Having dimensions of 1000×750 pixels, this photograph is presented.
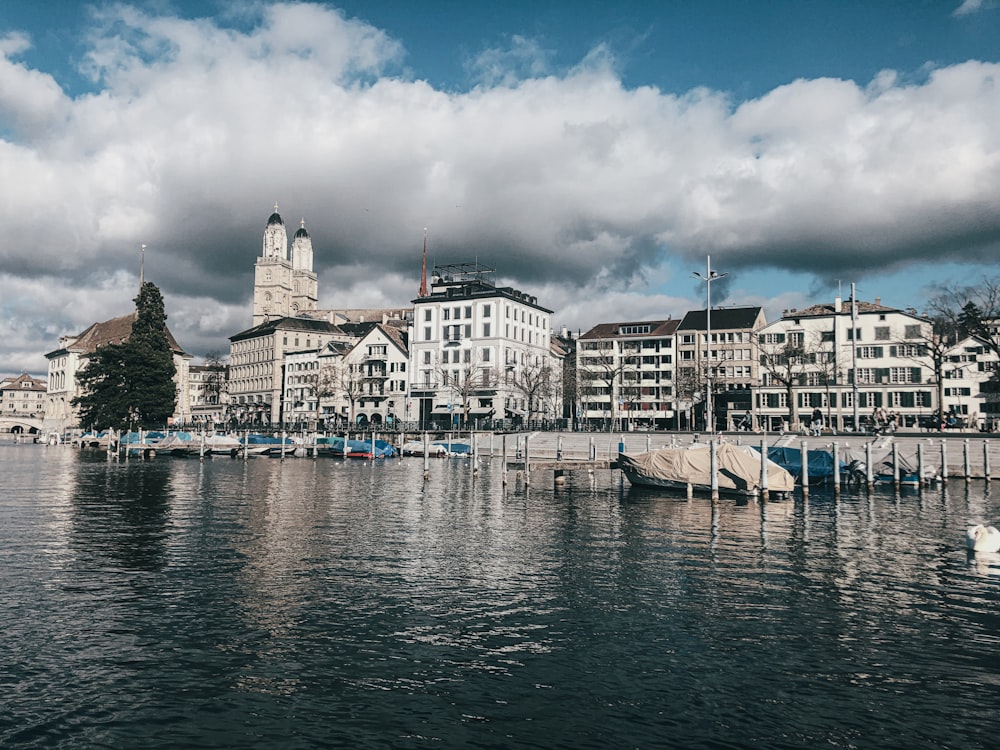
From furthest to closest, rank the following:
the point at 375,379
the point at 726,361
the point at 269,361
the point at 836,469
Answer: the point at 269,361 → the point at 375,379 → the point at 726,361 → the point at 836,469

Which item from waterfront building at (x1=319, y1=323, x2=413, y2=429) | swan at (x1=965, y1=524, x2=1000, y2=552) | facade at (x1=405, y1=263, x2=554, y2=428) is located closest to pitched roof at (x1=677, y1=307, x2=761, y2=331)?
facade at (x1=405, y1=263, x2=554, y2=428)

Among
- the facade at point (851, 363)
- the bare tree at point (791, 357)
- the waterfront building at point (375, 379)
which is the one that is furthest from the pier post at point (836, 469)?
the waterfront building at point (375, 379)

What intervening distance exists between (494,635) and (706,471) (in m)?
30.3

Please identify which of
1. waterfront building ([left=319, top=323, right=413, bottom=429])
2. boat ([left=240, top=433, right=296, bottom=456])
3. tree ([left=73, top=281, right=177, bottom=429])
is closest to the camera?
boat ([left=240, top=433, right=296, bottom=456])

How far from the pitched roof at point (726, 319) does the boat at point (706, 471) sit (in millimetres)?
82651

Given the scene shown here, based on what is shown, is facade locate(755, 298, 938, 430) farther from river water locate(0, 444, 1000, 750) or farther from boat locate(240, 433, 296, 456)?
river water locate(0, 444, 1000, 750)

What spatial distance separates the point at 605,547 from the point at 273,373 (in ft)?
521

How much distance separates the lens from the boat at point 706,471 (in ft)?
139

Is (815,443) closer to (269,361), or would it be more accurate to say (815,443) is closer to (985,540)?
(985,540)

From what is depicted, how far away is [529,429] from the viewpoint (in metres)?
102

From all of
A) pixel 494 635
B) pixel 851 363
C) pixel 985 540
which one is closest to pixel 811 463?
pixel 985 540

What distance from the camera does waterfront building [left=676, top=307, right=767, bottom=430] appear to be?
121 meters

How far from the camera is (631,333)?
13475 centimetres

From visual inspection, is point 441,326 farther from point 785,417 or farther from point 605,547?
point 605,547
